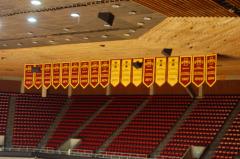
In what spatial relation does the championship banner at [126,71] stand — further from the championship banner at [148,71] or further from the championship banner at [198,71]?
the championship banner at [198,71]

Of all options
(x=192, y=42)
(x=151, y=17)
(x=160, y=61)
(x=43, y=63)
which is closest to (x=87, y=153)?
(x=43, y=63)

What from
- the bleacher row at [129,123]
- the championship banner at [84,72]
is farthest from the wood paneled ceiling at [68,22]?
the bleacher row at [129,123]

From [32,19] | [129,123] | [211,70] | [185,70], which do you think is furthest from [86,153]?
[32,19]

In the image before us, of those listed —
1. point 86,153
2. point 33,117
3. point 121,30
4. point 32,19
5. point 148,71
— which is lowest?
point 86,153

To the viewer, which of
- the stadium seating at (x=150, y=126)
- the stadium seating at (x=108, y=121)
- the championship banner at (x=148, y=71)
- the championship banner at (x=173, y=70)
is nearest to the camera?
the championship banner at (x=173, y=70)

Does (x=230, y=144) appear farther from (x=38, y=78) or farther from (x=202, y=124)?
(x=38, y=78)

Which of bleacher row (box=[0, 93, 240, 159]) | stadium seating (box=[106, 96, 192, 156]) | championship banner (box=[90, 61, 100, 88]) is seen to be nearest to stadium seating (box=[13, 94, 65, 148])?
bleacher row (box=[0, 93, 240, 159])

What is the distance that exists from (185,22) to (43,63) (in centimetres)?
1007

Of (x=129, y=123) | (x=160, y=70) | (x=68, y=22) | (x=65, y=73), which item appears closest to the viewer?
(x=68, y=22)

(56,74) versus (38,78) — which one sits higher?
(56,74)

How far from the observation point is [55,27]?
12836 millimetres

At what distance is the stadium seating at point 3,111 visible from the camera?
2391 centimetres

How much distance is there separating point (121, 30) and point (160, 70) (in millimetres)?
3391

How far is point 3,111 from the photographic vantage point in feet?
82.5
